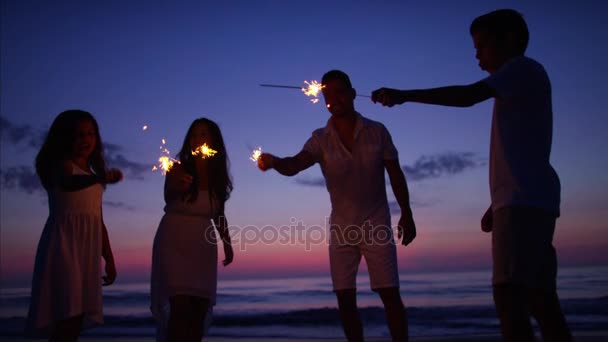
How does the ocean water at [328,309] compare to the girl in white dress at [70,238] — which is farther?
the ocean water at [328,309]

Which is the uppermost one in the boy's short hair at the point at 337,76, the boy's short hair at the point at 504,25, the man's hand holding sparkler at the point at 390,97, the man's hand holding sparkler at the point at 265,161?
the boy's short hair at the point at 337,76

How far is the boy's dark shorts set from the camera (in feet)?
9.57

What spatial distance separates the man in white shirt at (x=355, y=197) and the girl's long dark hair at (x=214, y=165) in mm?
498

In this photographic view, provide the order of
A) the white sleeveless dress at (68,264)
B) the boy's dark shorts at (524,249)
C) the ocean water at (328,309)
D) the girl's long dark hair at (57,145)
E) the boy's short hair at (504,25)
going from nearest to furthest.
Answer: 1. the boy's dark shorts at (524,249)
2. the boy's short hair at (504,25)
3. the white sleeveless dress at (68,264)
4. the girl's long dark hair at (57,145)
5. the ocean water at (328,309)

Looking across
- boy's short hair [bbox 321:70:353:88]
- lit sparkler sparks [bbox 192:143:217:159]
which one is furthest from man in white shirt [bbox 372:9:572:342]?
lit sparkler sparks [bbox 192:143:217:159]

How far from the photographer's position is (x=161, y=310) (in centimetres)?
462

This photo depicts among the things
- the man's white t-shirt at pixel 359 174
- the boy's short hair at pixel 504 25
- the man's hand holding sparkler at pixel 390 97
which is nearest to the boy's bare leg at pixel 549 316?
the man's hand holding sparkler at pixel 390 97

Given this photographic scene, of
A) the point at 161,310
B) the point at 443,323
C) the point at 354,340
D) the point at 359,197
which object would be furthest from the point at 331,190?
the point at 443,323

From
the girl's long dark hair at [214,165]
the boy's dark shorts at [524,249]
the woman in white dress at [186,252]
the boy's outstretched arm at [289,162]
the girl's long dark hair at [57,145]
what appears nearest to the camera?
the boy's dark shorts at [524,249]

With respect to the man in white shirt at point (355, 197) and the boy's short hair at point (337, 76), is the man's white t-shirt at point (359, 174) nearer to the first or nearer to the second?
the man in white shirt at point (355, 197)

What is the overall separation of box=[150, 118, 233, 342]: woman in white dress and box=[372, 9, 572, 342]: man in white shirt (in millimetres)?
2080

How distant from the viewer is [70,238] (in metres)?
4.27

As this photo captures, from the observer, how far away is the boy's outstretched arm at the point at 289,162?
468 cm

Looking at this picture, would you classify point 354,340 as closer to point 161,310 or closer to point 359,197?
point 359,197
